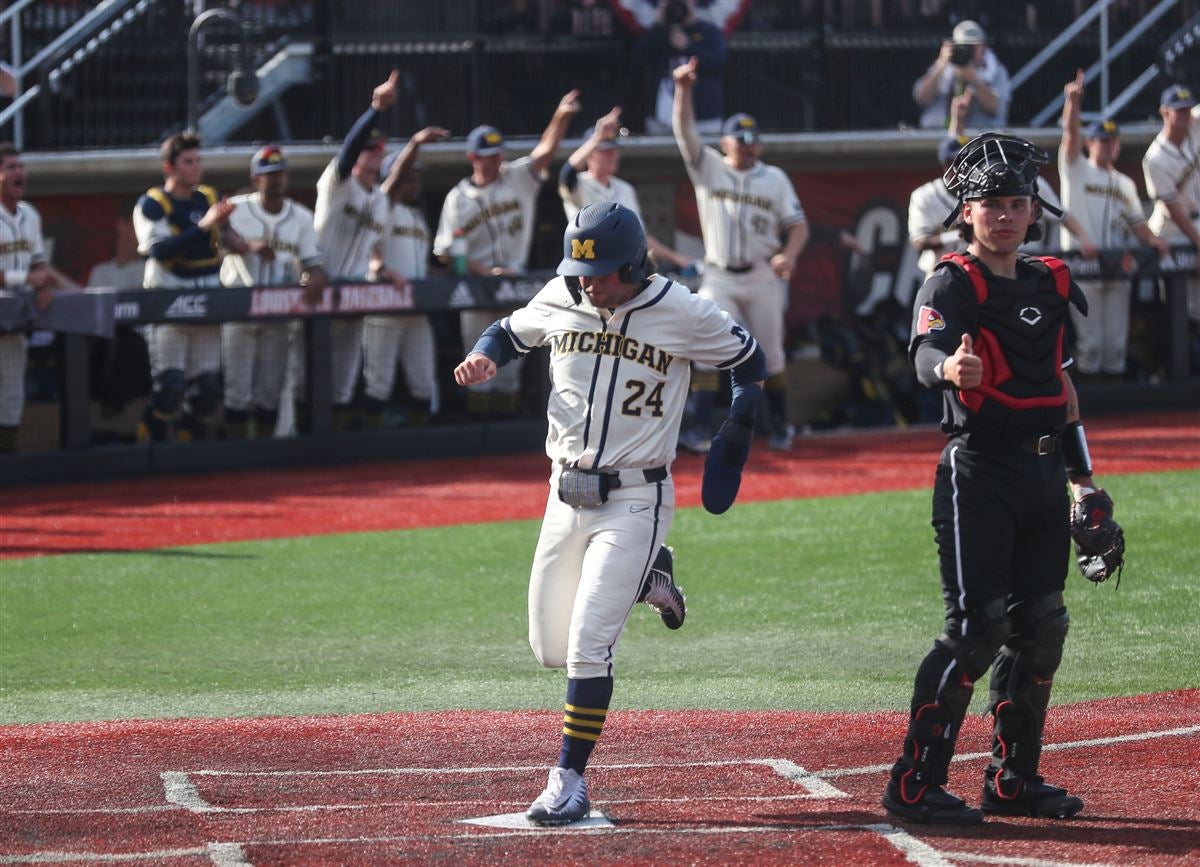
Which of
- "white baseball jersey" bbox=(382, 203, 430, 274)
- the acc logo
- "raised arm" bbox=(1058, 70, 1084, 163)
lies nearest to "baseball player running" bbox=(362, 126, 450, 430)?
"white baseball jersey" bbox=(382, 203, 430, 274)

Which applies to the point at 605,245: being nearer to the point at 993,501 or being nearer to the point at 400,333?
the point at 993,501

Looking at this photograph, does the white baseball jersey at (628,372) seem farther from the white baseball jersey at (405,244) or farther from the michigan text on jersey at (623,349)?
the white baseball jersey at (405,244)

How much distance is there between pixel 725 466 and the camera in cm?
564

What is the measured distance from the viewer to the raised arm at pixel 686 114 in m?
12.6

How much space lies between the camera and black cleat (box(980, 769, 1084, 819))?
5.25m

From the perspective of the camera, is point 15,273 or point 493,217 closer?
point 15,273

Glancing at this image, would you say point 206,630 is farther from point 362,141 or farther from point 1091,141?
point 1091,141

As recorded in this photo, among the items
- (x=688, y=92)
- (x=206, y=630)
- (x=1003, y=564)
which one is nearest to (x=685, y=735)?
(x=1003, y=564)

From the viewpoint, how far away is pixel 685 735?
21.2 feet

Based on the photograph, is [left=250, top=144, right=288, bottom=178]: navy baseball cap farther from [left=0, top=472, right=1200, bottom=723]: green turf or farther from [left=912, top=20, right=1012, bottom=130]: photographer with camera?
[left=912, top=20, right=1012, bottom=130]: photographer with camera

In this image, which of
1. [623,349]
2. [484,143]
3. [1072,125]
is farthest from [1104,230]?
[623,349]

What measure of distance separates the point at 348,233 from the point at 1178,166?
7.09 metres

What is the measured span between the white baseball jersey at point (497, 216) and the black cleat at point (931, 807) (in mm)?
9386

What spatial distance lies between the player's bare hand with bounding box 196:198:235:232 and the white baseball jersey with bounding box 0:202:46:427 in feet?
3.95
